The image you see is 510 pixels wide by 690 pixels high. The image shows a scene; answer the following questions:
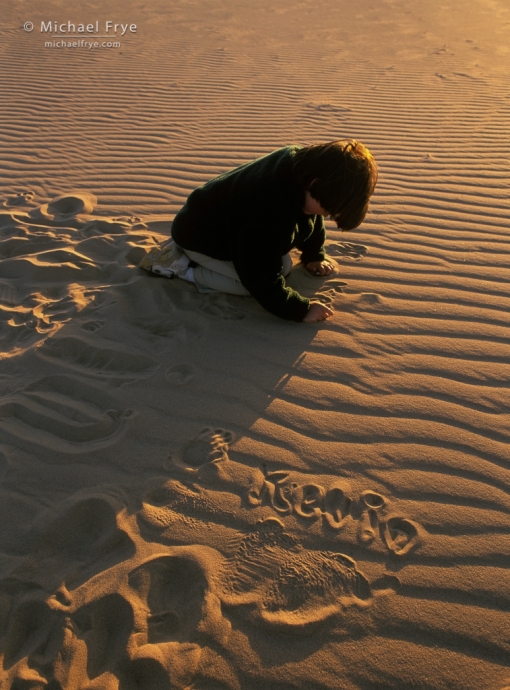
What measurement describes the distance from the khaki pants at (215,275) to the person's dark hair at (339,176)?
0.74m

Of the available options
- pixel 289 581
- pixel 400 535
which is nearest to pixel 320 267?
pixel 400 535

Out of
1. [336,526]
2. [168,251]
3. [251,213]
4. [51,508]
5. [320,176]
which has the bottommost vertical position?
[51,508]

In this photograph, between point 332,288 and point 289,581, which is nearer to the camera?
point 289,581

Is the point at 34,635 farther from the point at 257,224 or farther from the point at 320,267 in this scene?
the point at 320,267

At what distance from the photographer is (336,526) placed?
1.98 metres

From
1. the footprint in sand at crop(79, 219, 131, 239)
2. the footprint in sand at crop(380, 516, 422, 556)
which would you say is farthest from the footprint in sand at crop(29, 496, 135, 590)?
the footprint in sand at crop(79, 219, 131, 239)

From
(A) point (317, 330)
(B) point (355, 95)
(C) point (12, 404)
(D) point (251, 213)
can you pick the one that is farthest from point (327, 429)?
(B) point (355, 95)

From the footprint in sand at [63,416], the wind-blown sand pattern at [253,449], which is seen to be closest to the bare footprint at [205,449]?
the wind-blown sand pattern at [253,449]

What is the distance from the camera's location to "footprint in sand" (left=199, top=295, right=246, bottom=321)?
9.87 feet

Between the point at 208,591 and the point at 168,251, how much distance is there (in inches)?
79.6

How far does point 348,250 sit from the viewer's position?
11.7ft

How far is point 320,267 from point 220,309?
2.30ft

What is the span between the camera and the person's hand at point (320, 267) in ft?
10.9

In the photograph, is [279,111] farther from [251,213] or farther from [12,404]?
[12,404]
